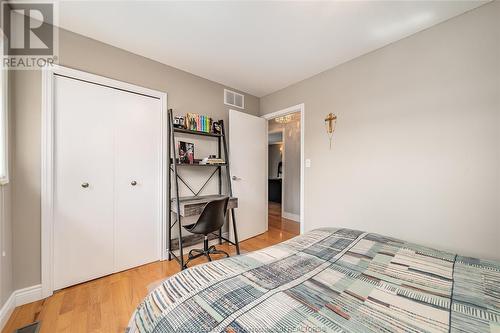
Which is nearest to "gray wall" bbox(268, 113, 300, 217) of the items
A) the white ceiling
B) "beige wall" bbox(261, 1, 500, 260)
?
"beige wall" bbox(261, 1, 500, 260)

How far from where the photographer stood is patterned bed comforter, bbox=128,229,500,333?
2.10ft

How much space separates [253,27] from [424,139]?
1.90 meters

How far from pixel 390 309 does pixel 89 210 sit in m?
2.47

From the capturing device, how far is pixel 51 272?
174 cm

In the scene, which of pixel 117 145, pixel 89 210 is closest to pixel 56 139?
pixel 117 145

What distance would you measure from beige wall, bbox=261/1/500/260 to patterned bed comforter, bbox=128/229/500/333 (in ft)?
2.43

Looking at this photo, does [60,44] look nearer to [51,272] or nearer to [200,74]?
[200,74]

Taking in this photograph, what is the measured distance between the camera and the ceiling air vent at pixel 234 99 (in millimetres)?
3040

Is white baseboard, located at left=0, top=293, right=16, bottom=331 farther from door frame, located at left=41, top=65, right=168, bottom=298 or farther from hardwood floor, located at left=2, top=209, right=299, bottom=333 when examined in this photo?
door frame, located at left=41, top=65, right=168, bottom=298

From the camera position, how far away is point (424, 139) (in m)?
1.79

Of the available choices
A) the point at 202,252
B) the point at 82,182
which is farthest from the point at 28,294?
the point at 202,252

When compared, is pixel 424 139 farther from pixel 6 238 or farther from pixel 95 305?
pixel 6 238

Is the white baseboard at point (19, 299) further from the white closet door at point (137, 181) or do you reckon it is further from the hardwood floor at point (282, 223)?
the hardwood floor at point (282, 223)

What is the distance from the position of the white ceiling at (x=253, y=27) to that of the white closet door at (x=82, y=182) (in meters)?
0.64
